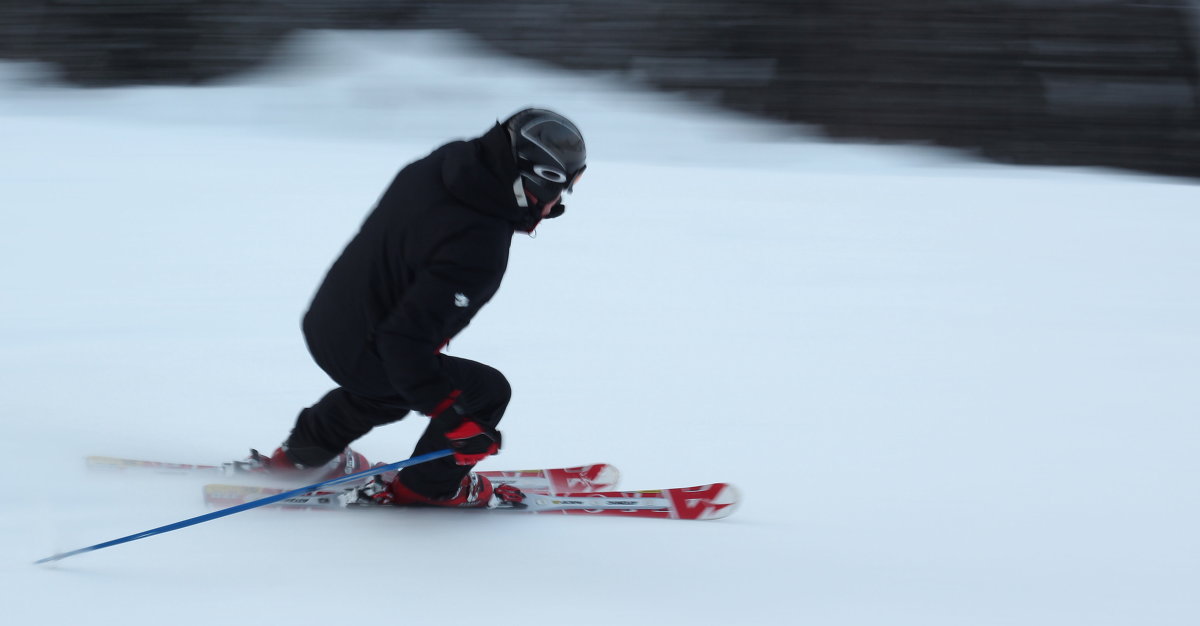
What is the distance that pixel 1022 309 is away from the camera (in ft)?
13.1

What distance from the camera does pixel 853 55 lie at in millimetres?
6645

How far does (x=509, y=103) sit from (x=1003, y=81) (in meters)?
3.50

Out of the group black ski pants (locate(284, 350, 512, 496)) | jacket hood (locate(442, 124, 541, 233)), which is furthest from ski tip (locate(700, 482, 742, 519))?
jacket hood (locate(442, 124, 541, 233))

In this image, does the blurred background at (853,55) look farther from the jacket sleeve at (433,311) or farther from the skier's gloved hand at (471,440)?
the jacket sleeve at (433,311)

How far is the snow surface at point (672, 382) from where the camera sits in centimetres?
227

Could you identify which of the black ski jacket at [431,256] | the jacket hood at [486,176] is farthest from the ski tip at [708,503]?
the jacket hood at [486,176]

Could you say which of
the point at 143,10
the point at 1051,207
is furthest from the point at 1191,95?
the point at 143,10

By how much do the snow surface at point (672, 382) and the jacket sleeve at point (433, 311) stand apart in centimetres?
55

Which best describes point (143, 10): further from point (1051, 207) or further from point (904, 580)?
point (904, 580)

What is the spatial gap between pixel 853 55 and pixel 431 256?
17.9 feet

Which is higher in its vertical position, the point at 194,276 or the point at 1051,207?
the point at 1051,207

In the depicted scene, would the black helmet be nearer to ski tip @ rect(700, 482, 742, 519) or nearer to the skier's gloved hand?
the skier's gloved hand

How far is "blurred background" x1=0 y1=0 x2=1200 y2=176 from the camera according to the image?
642 cm

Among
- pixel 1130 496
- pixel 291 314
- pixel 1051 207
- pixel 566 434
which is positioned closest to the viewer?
pixel 1130 496
